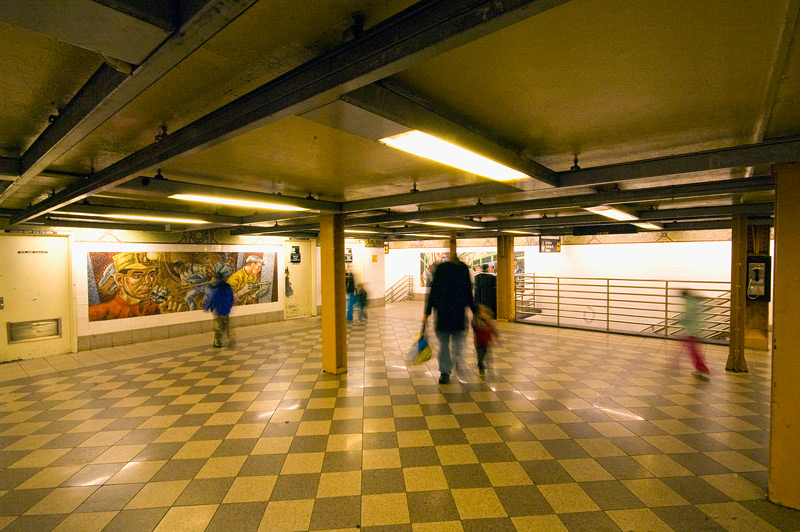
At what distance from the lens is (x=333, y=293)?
6.06 metres

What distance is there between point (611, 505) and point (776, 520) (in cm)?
118

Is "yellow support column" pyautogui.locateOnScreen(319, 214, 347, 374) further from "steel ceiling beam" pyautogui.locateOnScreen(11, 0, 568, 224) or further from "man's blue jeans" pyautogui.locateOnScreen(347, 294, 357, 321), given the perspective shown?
"man's blue jeans" pyautogui.locateOnScreen(347, 294, 357, 321)

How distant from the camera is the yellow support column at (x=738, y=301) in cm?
600

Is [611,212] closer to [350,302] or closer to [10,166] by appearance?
[350,302]

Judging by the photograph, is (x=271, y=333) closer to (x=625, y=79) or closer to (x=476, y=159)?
(x=476, y=159)

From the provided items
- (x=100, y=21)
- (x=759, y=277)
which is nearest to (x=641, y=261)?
(x=759, y=277)

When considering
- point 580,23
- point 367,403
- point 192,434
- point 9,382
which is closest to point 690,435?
point 367,403

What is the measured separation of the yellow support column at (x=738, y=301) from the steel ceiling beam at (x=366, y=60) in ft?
24.3

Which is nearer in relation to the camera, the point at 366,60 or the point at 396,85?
the point at 366,60

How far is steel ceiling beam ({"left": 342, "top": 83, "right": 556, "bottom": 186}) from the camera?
1.75 meters

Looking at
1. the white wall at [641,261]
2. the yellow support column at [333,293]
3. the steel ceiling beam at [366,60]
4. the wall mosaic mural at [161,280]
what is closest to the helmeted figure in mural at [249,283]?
the wall mosaic mural at [161,280]

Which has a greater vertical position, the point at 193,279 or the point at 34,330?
the point at 193,279

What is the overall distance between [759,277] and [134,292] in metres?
14.2

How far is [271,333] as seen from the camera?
31.5ft
